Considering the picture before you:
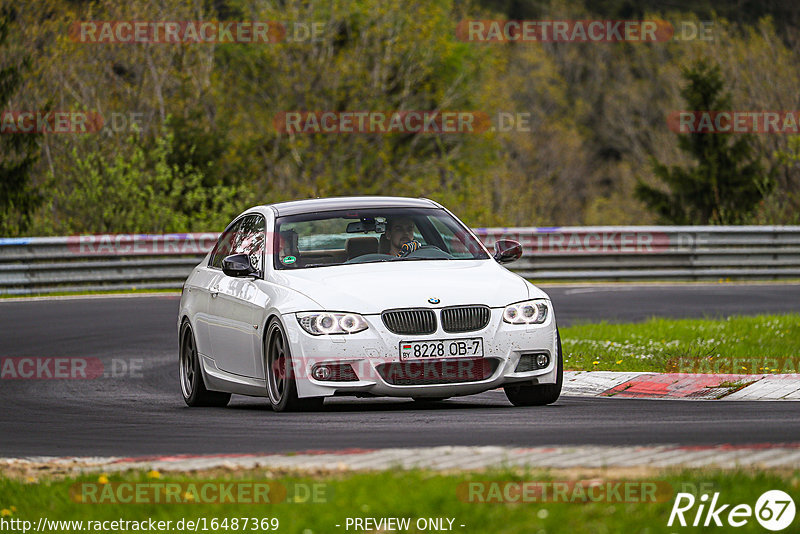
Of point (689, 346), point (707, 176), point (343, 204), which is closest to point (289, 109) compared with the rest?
point (707, 176)

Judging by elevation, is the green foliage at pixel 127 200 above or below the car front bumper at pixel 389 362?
below

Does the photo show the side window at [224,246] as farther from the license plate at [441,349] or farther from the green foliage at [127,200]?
the green foliage at [127,200]

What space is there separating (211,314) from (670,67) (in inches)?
2199

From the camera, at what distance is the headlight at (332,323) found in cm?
1036

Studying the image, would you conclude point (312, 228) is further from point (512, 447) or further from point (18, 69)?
point (512, 447)

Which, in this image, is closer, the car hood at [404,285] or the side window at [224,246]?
the car hood at [404,285]

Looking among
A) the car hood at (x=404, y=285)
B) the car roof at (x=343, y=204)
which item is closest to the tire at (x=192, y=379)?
the car roof at (x=343, y=204)

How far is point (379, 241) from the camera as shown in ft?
38.5

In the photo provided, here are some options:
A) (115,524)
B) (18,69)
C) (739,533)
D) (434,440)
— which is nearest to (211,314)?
(434,440)

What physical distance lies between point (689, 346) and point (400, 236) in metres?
4.32

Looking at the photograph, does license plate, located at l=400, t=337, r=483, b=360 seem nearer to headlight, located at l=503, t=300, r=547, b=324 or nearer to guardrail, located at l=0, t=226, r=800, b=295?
headlight, located at l=503, t=300, r=547, b=324

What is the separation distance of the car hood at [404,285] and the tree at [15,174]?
69.5 feet

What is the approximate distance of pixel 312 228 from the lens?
3297cm

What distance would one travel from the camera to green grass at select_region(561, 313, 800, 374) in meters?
13.7
